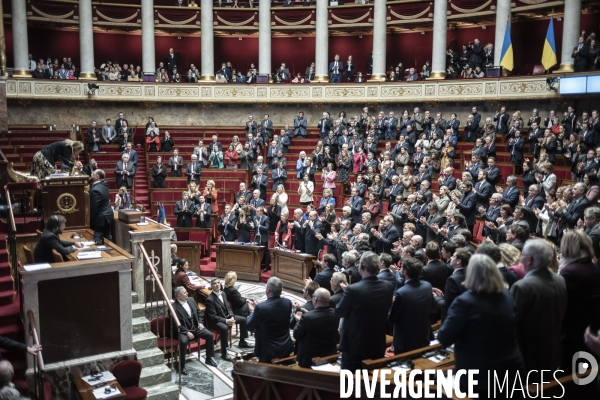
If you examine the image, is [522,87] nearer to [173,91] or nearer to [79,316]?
[173,91]

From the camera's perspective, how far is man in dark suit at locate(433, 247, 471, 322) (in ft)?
14.6

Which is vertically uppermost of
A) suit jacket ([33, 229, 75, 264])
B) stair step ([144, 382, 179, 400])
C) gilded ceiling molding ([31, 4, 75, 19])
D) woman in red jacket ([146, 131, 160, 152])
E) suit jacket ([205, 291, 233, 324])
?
gilded ceiling molding ([31, 4, 75, 19])

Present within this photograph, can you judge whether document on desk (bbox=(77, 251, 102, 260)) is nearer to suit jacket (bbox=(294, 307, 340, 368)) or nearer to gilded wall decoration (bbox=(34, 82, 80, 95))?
suit jacket (bbox=(294, 307, 340, 368))

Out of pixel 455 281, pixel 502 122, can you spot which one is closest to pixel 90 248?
pixel 455 281

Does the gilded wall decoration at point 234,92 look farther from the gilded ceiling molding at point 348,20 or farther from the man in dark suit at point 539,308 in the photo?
the man in dark suit at point 539,308

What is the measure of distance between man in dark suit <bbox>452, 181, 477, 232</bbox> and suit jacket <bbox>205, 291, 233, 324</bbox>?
4.67m

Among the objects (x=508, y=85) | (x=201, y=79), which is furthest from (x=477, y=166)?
(x=201, y=79)

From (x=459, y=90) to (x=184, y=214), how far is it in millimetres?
9854

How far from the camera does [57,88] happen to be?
1936 centimetres

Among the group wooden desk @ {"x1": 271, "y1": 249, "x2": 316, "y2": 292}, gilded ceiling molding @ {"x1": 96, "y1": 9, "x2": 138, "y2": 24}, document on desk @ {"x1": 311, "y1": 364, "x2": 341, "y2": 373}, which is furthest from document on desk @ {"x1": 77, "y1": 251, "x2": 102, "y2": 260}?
gilded ceiling molding @ {"x1": 96, "y1": 9, "x2": 138, "y2": 24}

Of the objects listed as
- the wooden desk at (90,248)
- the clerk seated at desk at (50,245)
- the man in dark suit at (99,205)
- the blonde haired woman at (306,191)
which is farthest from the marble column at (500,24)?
the clerk seated at desk at (50,245)

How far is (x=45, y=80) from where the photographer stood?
19.3 metres

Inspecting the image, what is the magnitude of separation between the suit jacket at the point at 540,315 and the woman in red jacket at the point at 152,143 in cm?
1535

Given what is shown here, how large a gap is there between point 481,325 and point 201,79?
1896 cm
